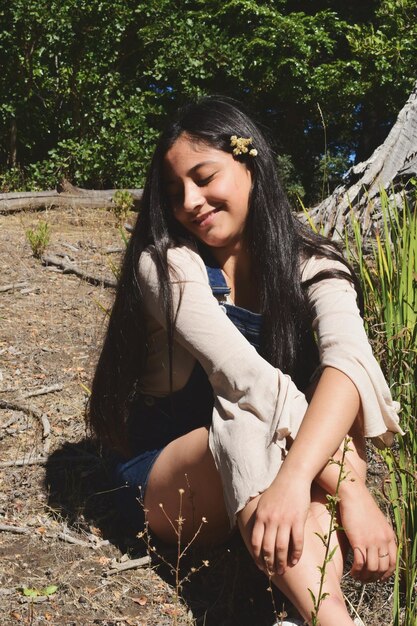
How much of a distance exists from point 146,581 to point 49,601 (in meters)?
0.29

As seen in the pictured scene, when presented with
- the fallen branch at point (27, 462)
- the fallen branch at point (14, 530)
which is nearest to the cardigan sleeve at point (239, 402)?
the fallen branch at point (14, 530)

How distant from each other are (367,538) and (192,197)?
104cm

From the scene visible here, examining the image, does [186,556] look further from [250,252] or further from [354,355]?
[250,252]

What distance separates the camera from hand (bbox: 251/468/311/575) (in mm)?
1799

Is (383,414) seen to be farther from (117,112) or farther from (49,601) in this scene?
(117,112)

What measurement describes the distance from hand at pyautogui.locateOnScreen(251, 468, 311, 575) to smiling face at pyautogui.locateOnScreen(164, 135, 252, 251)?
0.83 meters

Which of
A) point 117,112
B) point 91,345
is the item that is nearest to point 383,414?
point 91,345

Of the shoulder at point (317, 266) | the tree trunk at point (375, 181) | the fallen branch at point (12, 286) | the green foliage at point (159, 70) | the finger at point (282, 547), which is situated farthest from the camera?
the green foliage at point (159, 70)

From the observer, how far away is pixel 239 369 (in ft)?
6.64

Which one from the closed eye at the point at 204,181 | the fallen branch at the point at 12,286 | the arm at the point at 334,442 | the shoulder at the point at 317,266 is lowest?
the fallen branch at the point at 12,286

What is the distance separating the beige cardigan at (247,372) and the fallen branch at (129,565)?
0.49 meters

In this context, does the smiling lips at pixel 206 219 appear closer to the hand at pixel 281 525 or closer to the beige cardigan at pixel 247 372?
the beige cardigan at pixel 247 372

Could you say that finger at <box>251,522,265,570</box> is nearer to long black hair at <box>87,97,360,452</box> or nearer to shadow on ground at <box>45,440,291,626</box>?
shadow on ground at <box>45,440,291,626</box>

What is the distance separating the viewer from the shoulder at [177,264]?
2248 millimetres
